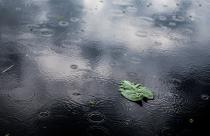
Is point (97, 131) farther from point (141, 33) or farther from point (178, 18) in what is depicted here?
point (178, 18)

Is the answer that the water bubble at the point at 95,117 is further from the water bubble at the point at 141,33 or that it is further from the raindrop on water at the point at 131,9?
the raindrop on water at the point at 131,9

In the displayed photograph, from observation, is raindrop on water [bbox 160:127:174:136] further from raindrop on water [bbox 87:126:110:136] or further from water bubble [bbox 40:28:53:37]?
water bubble [bbox 40:28:53:37]

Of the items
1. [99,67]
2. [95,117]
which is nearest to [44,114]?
[95,117]

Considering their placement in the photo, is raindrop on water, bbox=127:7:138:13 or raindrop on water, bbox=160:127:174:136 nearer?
raindrop on water, bbox=160:127:174:136

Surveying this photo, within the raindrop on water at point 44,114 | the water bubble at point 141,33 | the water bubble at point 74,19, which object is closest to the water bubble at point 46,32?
the water bubble at point 74,19

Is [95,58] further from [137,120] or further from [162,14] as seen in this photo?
[162,14]

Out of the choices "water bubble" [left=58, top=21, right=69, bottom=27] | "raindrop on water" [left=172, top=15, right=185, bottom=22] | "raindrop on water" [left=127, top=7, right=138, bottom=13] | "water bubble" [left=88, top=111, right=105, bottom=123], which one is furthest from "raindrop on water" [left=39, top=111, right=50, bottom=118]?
"raindrop on water" [left=172, top=15, right=185, bottom=22]
